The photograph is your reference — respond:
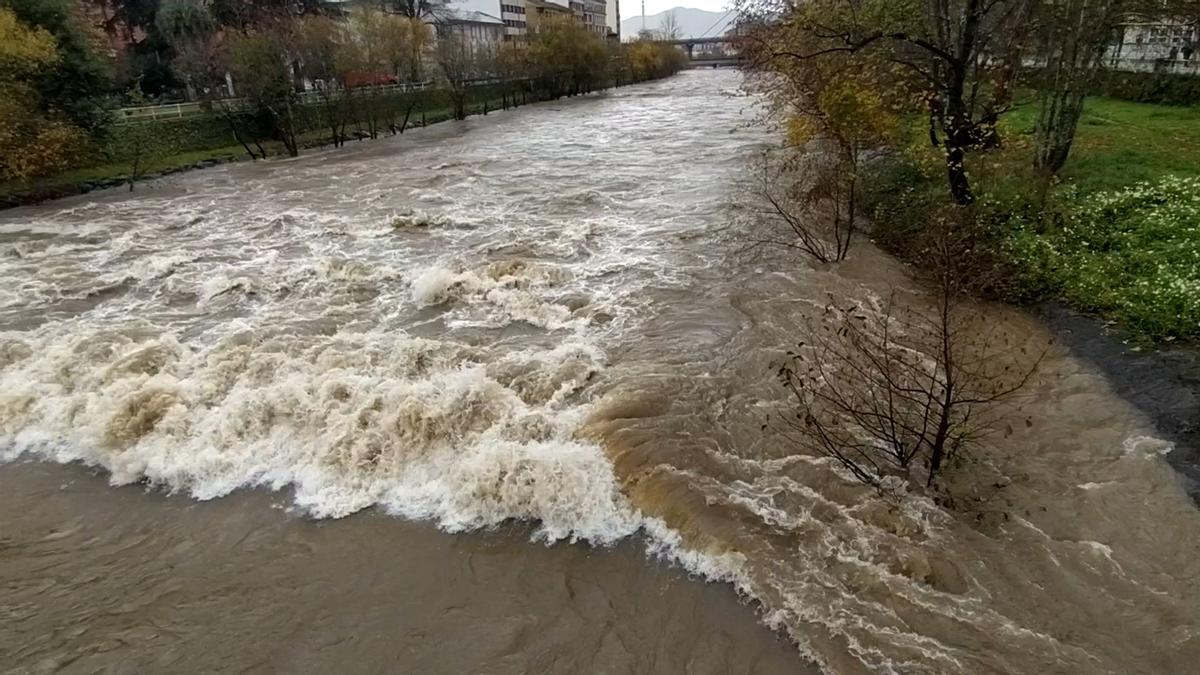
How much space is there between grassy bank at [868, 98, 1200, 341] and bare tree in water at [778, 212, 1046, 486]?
137 cm

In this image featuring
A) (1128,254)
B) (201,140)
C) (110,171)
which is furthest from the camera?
(201,140)

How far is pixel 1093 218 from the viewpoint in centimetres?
1165

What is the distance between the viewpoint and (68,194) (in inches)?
904

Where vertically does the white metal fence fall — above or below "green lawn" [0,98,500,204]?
above

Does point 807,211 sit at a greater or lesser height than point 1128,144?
lesser

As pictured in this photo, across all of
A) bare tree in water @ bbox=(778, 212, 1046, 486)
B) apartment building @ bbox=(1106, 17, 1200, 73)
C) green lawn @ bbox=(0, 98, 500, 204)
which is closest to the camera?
bare tree in water @ bbox=(778, 212, 1046, 486)

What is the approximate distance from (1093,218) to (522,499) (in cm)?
1117

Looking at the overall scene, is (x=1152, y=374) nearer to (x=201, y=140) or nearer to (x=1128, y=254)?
(x=1128, y=254)

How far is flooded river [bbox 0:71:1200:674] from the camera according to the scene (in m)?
5.41

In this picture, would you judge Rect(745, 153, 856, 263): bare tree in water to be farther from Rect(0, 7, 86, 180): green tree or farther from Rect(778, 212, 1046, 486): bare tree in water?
Rect(0, 7, 86, 180): green tree

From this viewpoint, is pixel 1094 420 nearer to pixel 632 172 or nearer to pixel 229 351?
pixel 229 351

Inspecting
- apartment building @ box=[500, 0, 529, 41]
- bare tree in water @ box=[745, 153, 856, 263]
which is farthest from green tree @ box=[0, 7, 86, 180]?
apartment building @ box=[500, 0, 529, 41]

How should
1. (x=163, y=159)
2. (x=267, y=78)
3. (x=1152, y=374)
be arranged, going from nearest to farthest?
(x=1152, y=374)
(x=163, y=159)
(x=267, y=78)

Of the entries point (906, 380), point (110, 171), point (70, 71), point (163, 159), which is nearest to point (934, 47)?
point (906, 380)
